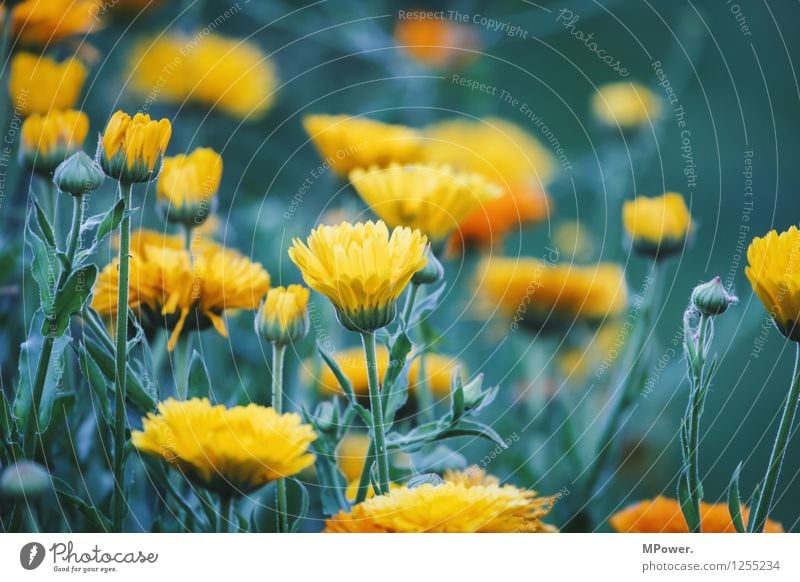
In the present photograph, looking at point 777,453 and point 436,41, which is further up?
point 436,41

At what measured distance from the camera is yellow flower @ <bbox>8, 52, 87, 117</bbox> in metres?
0.43

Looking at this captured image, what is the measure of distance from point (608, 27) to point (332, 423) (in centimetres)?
30

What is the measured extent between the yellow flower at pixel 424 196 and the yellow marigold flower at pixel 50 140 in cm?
12

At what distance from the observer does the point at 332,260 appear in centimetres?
34

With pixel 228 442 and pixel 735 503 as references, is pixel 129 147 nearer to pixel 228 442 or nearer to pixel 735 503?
pixel 228 442

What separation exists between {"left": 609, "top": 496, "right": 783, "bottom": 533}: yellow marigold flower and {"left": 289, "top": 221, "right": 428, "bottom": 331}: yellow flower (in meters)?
0.16

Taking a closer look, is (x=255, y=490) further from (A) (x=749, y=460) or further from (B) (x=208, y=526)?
(A) (x=749, y=460)

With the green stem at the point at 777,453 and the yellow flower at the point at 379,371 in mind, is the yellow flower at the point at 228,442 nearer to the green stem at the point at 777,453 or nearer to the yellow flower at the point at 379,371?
the yellow flower at the point at 379,371

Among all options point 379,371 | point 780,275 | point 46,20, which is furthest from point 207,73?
point 780,275

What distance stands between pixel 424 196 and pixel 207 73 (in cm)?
17

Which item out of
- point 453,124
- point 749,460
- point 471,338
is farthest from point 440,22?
point 749,460

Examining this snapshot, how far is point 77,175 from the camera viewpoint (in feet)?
1.15
